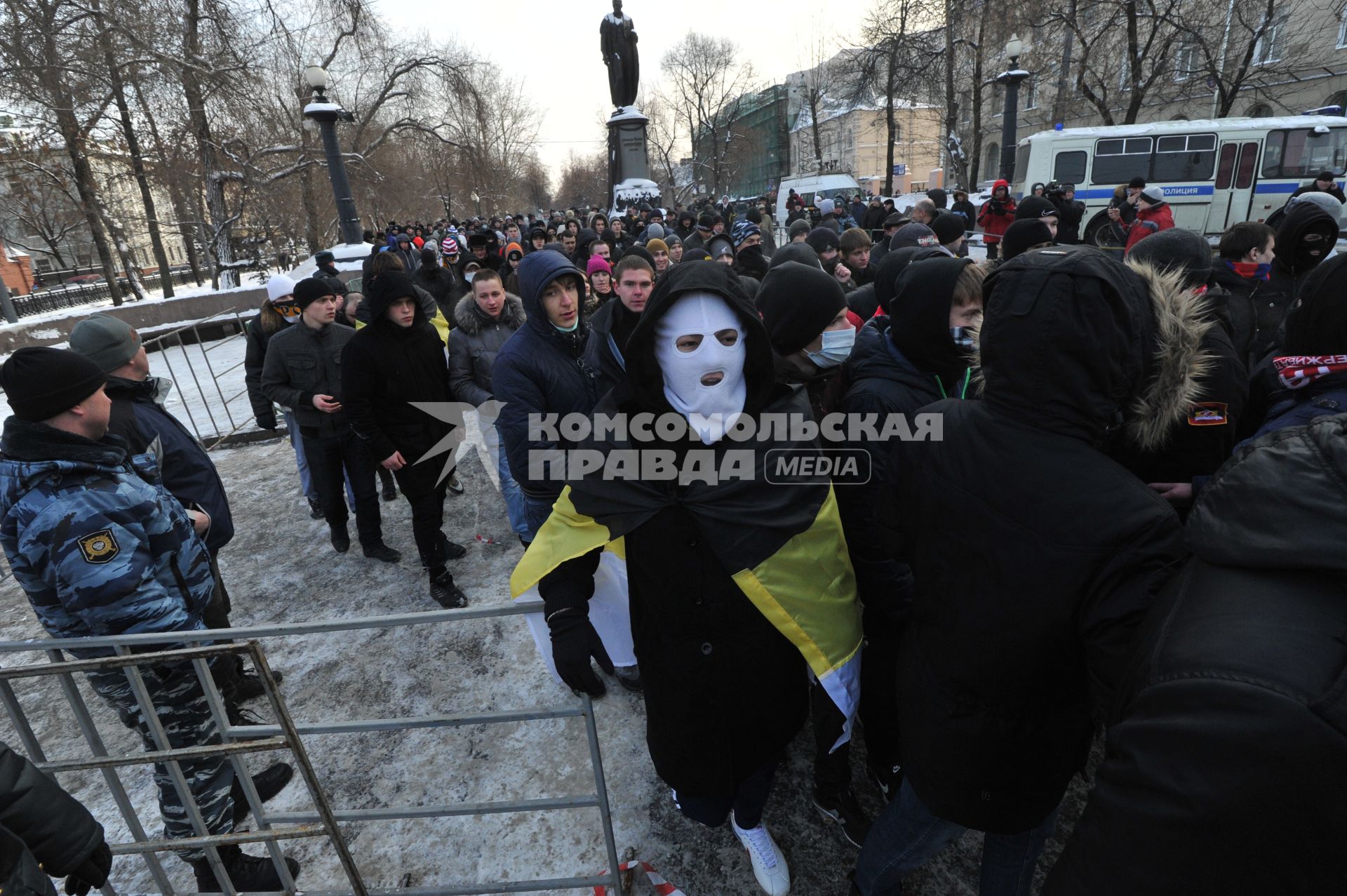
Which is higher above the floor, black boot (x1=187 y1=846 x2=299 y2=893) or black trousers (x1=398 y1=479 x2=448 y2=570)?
black trousers (x1=398 y1=479 x2=448 y2=570)

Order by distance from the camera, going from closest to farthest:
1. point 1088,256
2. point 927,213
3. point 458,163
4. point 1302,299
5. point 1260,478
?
point 1260,478 → point 1088,256 → point 1302,299 → point 927,213 → point 458,163

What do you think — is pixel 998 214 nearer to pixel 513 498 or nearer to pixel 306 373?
pixel 513 498

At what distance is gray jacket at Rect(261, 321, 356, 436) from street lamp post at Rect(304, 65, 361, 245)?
31.0 ft

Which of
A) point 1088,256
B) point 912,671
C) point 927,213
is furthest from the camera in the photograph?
point 927,213

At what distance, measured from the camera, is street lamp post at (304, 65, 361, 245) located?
446 inches

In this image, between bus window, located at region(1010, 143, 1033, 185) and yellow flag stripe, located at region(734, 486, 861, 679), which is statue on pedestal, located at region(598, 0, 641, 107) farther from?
yellow flag stripe, located at region(734, 486, 861, 679)

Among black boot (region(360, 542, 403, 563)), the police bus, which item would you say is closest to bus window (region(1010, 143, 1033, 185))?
the police bus

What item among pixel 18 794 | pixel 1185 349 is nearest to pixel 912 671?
pixel 1185 349

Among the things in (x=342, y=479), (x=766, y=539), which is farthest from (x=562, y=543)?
(x=342, y=479)

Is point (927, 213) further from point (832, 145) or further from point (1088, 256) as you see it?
point (832, 145)

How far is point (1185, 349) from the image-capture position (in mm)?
1269

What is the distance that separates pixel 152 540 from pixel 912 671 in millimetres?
2375

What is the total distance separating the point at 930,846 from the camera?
1729 millimetres

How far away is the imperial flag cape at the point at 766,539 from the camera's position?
5.57ft
